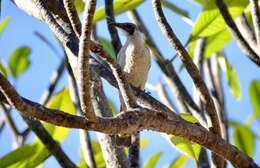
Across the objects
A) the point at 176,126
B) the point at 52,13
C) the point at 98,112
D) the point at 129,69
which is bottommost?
the point at 129,69

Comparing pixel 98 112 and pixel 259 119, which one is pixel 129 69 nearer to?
pixel 259 119

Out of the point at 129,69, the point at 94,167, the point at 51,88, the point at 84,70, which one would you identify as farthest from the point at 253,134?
the point at 84,70

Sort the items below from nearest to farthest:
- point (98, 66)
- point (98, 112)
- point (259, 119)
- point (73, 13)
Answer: point (73, 13), point (98, 66), point (98, 112), point (259, 119)

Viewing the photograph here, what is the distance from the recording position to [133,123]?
1.38 m

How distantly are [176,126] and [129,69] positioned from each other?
1.65 meters

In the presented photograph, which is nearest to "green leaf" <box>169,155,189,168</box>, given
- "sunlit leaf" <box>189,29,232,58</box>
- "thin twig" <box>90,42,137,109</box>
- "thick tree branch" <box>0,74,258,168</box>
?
"sunlit leaf" <box>189,29,232,58</box>

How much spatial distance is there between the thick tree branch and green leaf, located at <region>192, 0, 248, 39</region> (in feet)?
3.60

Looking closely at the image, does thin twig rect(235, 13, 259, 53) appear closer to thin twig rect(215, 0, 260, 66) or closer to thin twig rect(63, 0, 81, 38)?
thin twig rect(215, 0, 260, 66)

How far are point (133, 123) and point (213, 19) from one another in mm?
1406

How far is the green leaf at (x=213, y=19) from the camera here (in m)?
2.68

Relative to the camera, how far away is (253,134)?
10.8 feet

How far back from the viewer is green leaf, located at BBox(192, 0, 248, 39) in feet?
8.79

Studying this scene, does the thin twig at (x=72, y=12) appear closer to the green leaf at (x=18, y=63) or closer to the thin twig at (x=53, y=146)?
the thin twig at (x=53, y=146)

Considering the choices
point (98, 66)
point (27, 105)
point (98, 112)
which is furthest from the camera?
point (98, 112)
